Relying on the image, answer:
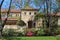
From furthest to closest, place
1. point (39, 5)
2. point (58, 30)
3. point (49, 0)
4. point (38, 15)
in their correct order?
point (38, 15)
point (39, 5)
point (49, 0)
point (58, 30)

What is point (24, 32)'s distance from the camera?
39.2 m

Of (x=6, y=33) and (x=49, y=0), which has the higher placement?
(x=49, y=0)

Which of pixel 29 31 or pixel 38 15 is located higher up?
pixel 38 15

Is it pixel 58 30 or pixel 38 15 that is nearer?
pixel 58 30

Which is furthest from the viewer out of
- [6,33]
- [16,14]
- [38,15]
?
[16,14]

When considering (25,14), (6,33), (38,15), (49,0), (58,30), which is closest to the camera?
(6,33)

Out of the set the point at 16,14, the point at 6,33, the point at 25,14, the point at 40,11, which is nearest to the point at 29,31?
the point at 6,33

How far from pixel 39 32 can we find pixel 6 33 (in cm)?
629

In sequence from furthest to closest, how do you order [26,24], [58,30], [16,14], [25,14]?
[16,14] < [25,14] < [26,24] < [58,30]

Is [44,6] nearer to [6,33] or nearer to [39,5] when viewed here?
[39,5]

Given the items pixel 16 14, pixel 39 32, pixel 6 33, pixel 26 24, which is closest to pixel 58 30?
pixel 39 32

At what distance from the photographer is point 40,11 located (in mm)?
52125

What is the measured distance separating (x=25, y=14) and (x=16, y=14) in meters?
7.08

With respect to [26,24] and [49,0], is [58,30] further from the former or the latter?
[26,24]
